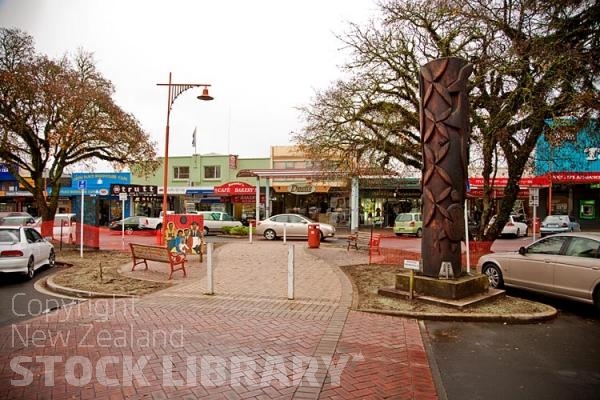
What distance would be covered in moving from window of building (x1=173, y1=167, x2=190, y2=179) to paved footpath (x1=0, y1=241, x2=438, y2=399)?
31.4 m

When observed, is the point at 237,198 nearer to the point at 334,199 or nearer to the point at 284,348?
the point at 334,199

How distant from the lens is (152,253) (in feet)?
36.0

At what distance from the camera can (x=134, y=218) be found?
30953mm

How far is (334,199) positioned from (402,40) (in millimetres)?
22644

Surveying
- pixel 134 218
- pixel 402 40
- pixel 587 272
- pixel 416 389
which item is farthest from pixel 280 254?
pixel 134 218

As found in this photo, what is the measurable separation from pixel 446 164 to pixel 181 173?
33775 millimetres

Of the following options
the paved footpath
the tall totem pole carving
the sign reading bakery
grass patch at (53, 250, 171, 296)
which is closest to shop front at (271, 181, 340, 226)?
the sign reading bakery

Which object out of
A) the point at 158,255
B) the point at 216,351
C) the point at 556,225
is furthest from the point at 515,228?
the point at 216,351

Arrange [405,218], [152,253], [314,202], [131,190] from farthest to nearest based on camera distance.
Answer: [314,202], [131,190], [405,218], [152,253]

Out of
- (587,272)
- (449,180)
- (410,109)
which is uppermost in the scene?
(410,109)

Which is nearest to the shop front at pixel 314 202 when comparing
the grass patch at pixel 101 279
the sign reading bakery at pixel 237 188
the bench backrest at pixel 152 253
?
the sign reading bakery at pixel 237 188

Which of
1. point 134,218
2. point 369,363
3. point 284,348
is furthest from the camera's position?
point 134,218

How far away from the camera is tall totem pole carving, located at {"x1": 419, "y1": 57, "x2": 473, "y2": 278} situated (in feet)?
26.9

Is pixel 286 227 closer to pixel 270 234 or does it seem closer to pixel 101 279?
pixel 270 234
